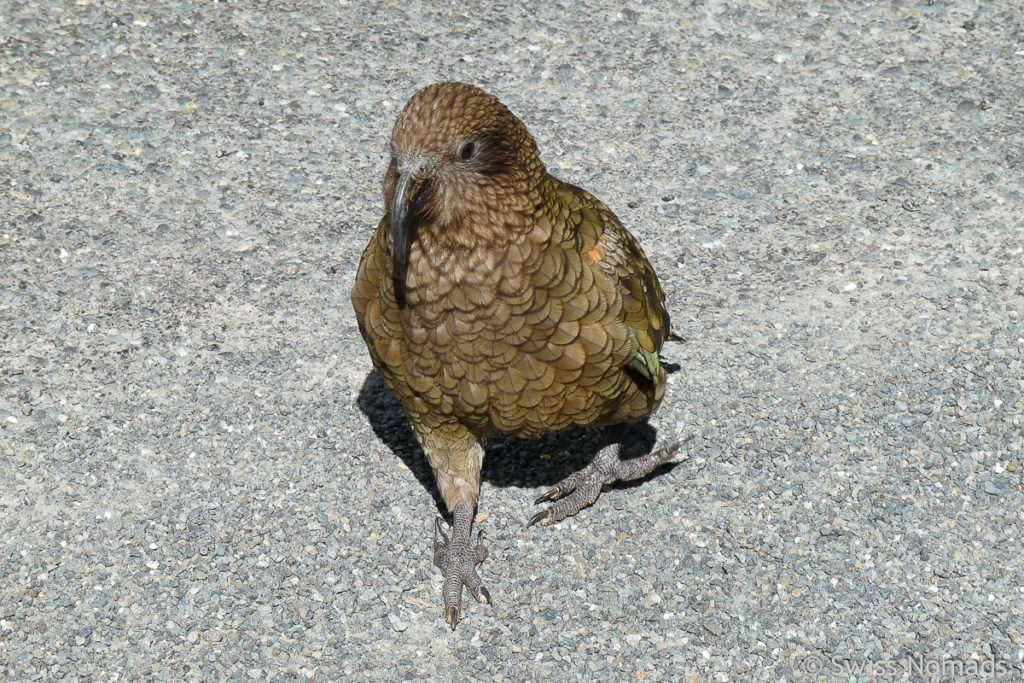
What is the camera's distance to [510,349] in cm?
433

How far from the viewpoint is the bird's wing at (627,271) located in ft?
15.1

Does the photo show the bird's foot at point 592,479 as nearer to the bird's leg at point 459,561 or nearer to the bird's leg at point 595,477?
the bird's leg at point 595,477

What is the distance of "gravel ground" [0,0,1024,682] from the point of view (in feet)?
15.8

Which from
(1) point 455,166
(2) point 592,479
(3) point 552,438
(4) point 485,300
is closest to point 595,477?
(2) point 592,479

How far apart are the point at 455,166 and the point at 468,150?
76mm

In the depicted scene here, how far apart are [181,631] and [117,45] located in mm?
5000

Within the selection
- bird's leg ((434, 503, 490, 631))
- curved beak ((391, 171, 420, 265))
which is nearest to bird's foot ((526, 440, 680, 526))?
bird's leg ((434, 503, 490, 631))

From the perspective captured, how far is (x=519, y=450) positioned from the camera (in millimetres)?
5707

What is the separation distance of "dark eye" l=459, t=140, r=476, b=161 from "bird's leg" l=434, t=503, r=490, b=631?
1.79m

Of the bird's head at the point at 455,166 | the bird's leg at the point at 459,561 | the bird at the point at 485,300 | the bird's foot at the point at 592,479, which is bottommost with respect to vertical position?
the bird's leg at the point at 459,561

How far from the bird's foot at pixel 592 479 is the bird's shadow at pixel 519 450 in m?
0.12

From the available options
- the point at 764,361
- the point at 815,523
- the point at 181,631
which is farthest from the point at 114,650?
the point at 764,361

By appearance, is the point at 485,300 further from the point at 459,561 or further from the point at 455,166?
the point at 459,561

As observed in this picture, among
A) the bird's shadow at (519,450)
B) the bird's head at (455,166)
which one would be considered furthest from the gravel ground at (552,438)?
the bird's head at (455,166)
